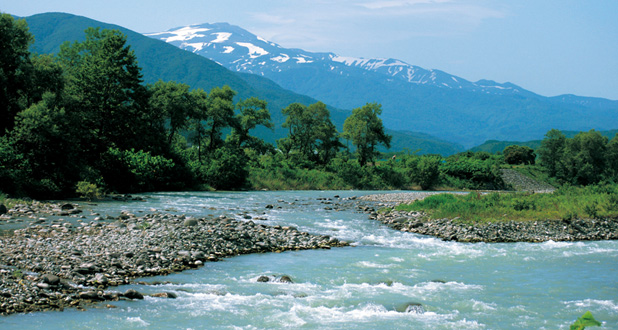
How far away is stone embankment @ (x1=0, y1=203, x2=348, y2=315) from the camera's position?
11047 millimetres

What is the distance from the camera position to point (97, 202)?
31.7 metres

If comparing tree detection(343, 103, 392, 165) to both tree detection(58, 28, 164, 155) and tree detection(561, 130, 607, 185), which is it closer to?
tree detection(58, 28, 164, 155)

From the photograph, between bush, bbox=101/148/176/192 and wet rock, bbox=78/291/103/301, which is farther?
bush, bbox=101/148/176/192

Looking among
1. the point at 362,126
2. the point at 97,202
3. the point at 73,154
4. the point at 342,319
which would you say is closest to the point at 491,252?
the point at 342,319

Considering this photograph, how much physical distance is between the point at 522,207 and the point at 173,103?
38.2 m

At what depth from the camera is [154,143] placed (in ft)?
154

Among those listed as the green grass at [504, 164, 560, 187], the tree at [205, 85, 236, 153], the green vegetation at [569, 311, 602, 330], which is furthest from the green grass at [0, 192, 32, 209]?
the green grass at [504, 164, 560, 187]

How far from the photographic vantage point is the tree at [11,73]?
111 ft

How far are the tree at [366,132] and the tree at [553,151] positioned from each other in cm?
3817

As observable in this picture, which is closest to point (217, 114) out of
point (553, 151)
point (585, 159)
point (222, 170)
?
point (222, 170)

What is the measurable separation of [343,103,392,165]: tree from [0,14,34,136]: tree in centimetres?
4705

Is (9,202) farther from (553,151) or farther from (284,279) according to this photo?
(553,151)

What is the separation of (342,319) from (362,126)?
2481 inches

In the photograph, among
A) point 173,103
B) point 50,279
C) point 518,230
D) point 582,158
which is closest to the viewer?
point 50,279
